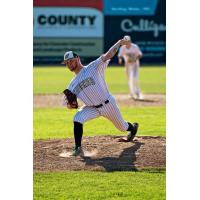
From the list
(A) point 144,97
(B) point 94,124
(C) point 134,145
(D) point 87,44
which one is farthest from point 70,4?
(C) point 134,145

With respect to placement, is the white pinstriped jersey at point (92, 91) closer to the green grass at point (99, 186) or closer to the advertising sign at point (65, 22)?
the green grass at point (99, 186)

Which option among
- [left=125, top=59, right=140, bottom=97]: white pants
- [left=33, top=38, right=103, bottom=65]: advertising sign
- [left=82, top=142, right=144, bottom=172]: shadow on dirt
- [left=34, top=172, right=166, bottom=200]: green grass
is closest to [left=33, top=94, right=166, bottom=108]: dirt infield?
[left=125, top=59, right=140, bottom=97]: white pants

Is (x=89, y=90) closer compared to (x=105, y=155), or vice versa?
(x=105, y=155)

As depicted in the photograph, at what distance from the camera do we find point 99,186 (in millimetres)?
6477

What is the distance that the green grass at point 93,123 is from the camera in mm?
10602

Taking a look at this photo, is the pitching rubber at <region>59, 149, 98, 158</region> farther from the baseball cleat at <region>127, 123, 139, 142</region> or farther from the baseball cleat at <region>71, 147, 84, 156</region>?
the baseball cleat at <region>127, 123, 139, 142</region>

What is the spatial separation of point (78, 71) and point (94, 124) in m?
3.88

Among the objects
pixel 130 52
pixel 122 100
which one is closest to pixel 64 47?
pixel 130 52

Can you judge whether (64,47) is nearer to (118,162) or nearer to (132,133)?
(132,133)

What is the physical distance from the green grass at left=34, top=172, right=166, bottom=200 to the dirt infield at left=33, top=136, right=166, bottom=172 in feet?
1.20

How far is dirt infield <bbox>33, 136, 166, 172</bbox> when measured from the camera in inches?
293

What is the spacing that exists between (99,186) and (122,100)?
9718 millimetres

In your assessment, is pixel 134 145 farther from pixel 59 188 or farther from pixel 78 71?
pixel 59 188

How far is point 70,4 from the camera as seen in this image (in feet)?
103
